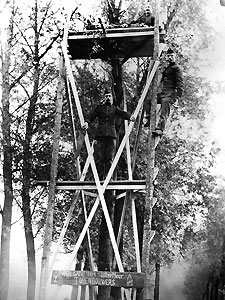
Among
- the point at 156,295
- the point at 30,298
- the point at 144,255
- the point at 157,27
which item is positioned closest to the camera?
the point at 144,255

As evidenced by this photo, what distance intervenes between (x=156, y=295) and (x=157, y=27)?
1804cm

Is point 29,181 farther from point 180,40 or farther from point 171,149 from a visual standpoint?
point 180,40

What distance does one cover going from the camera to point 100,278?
325 inches

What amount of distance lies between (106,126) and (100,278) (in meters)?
3.09

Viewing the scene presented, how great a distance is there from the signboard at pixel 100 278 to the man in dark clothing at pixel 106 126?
2337 millimetres

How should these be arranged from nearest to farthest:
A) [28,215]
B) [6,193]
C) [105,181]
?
[105,181] < [28,215] < [6,193]

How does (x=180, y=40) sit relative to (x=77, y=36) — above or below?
above

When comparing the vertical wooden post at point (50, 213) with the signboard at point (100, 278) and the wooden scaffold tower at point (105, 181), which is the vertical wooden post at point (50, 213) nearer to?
the wooden scaffold tower at point (105, 181)

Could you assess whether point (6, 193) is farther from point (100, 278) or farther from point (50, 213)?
point (100, 278)

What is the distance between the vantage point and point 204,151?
1770cm

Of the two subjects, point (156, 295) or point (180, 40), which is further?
point (156, 295)

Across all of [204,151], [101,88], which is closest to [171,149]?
[204,151]

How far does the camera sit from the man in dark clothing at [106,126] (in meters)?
9.86

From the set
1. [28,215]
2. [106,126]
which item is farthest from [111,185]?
[28,215]
